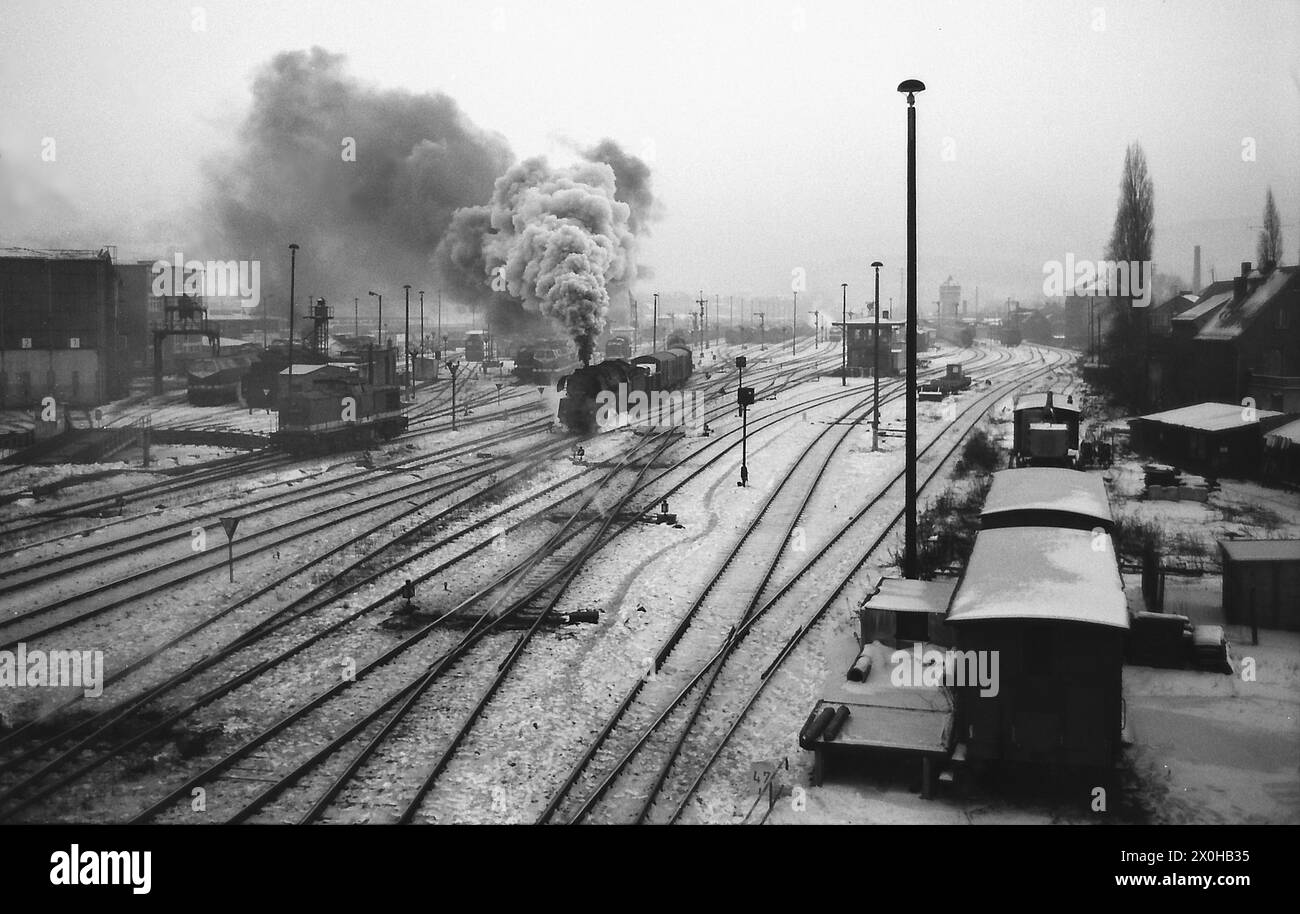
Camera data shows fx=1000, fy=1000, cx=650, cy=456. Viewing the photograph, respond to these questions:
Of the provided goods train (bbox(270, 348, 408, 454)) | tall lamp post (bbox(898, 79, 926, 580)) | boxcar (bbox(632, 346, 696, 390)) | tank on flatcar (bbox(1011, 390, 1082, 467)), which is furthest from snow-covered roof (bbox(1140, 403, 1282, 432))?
goods train (bbox(270, 348, 408, 454))

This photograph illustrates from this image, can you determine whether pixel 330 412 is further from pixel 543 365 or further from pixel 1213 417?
pixel 543 365

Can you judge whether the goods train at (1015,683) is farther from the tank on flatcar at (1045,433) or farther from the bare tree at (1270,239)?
the bare tree at (1270,239)

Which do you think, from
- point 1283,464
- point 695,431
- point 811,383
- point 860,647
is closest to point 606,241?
point 695,431

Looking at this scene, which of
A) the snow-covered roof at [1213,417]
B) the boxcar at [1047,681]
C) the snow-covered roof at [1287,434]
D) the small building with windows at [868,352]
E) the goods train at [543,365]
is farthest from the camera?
the small building with windows at [868,352]

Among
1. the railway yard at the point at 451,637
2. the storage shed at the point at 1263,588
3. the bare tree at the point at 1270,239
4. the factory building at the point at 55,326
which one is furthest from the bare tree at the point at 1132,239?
the factory building at the point at 55,326

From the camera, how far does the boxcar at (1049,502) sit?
14.5m

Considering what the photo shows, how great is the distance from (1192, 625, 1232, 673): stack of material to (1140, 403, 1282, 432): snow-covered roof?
17131 mm

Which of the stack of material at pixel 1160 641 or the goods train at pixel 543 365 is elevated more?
the goods train at pixel 543 365

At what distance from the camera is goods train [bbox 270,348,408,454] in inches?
1219

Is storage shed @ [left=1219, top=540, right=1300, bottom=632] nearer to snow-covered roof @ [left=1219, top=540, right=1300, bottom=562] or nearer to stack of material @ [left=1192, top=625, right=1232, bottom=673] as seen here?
snow-covered roof @ [left=1219, top=540, right=1300, bottom=562]

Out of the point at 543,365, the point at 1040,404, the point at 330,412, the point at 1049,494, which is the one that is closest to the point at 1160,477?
the point at 1040,404

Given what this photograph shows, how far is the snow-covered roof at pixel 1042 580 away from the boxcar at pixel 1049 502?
232 cm

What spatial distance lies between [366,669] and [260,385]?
1464 inches

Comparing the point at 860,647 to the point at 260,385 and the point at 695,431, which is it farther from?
the point at 260,385
